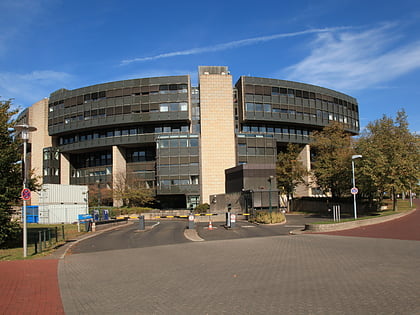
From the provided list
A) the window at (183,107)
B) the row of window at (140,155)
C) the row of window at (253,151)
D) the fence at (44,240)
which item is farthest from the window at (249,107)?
the fence at (44,240)

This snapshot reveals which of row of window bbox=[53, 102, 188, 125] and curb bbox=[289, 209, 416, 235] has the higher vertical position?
row of window bbox=[53, 102, 188, 125]

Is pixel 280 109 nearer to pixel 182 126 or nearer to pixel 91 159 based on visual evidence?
pixel 182 126

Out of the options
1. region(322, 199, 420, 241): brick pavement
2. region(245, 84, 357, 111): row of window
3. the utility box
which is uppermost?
region(245, 84, 357, 111): row of window

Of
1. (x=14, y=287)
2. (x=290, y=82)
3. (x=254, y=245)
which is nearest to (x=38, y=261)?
(x=14, y=287)

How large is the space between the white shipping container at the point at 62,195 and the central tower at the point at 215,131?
20.1 meters

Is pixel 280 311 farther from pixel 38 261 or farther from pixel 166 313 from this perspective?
pixel 38 261

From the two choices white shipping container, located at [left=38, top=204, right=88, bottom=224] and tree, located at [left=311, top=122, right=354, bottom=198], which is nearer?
white shipping container, located at [left=38, top=204, right=88, bottom=224]

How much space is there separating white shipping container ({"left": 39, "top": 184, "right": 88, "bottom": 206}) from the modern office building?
16.2m

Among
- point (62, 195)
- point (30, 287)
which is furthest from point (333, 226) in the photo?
A: point (62, 195)

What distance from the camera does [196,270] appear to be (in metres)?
10.5

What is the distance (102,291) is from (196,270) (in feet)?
9.99

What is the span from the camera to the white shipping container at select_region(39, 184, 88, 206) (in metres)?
37.3

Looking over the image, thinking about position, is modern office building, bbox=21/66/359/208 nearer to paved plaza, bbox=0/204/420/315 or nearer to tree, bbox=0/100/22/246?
tree, bbox=0/100/22/246

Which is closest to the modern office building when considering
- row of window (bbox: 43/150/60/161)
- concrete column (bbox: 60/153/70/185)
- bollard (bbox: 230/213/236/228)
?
row of window (bbox: 43/150/60/161)
